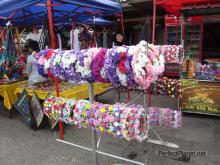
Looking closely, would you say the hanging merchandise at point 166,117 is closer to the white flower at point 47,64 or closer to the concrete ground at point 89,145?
the concrete ground at point 89,145

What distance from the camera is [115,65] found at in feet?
6.48

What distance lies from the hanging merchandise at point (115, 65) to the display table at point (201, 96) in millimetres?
2548

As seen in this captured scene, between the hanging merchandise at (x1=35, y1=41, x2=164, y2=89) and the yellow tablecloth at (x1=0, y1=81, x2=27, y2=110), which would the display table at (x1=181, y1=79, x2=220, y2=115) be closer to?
the hanging merchandise at (x1=35, y1=41, x2=164, y2=89)

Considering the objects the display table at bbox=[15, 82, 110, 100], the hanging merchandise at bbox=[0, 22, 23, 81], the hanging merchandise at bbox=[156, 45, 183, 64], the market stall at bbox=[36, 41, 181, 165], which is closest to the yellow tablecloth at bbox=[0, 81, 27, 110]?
the display table at bbox=[15, 82, 110, 100]

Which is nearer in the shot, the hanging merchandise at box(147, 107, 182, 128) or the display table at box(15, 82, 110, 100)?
the hanging merchandise at box(147, 107, 182, 128)

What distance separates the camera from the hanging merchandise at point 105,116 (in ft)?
6.71

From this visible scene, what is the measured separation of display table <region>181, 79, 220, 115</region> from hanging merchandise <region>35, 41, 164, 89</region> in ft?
8.36

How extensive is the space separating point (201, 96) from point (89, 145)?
240 cm

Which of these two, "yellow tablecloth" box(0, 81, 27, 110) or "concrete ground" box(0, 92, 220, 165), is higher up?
"yellow tablecloth" box(0, 81, 27, 110)

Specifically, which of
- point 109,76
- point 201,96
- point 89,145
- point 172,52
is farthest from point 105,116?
point 201,96

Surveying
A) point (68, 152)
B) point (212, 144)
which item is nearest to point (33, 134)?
point (68, 152)

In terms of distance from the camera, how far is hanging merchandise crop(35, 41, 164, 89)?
6.19 feet

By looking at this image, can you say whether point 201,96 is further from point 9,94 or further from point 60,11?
point 9,94

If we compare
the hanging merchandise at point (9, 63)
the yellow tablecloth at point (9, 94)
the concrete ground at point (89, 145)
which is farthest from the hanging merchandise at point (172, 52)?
the hanging merchandise at point (9, 63)
